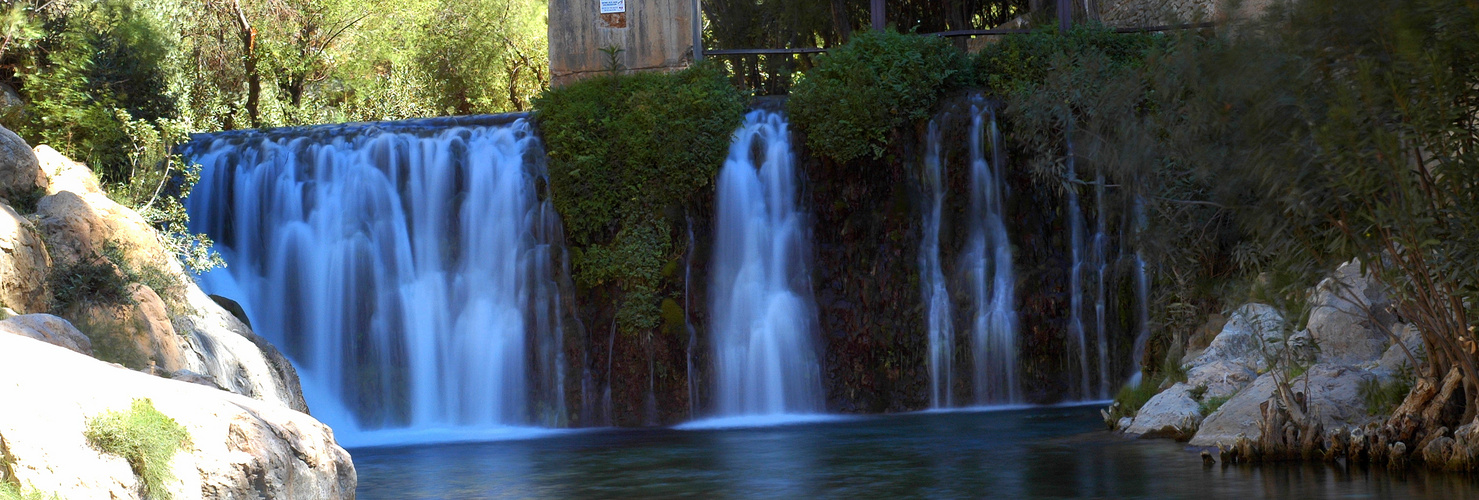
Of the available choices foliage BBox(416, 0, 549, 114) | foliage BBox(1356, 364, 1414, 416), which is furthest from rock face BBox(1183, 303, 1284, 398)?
foliage BBox(416, 0, 549, 114)

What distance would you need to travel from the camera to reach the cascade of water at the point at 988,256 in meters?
19.9

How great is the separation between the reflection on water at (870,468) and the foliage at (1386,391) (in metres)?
0.89

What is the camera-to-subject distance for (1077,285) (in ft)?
65.5

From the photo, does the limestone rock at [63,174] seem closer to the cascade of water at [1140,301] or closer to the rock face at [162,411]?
the rock face at [162,411]

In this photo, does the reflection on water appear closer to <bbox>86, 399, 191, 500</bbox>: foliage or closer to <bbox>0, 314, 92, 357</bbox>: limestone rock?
<bbox>0, 314, 92, 357</bbox>: limestone rock

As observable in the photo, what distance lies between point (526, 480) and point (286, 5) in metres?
23.2

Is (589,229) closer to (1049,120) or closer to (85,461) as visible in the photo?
(1049,120)

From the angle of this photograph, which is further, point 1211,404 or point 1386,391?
point 1211,404

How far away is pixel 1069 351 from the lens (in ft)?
65.0

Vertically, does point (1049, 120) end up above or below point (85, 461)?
above

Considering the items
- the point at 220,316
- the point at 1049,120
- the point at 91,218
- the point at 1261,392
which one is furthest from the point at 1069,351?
the point at 91,218

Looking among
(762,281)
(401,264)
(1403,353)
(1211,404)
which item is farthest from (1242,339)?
(401,264)

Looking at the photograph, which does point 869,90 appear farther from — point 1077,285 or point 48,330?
point 48,330

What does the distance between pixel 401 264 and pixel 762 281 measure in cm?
514
